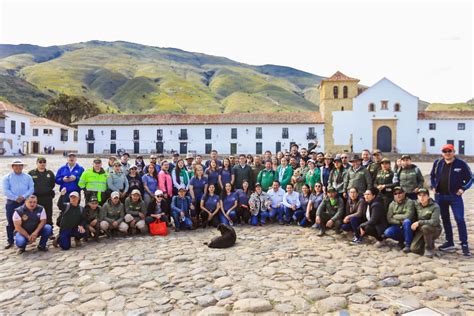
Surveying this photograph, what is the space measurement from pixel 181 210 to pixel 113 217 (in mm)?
1384

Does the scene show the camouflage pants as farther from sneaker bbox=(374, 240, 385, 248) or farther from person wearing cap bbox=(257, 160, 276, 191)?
person wearing cap bbox=(257, 160, 276, 191)

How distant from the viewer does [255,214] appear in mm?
8188

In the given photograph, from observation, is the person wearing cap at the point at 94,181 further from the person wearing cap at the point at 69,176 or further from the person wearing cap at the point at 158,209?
the person wearing cap at the point at 158,209

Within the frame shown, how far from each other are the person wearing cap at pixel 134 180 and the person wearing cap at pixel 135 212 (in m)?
0.34

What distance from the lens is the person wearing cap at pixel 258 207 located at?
26.9ft

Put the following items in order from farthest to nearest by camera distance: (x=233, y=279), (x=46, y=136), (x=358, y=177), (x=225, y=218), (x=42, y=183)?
(x=46, y=136), (x=225, y=218), (x=358, y=177), (x=42, y=183), (x=233, y=279)

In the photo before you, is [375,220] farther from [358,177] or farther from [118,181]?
[118,181]

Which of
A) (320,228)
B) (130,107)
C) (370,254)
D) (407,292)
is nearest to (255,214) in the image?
(320,228)

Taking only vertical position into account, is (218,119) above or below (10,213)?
above

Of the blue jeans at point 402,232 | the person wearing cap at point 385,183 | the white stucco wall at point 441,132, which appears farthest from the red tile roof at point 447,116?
the blue jeans at point 402,232

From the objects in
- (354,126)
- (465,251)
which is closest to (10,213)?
(465,251)

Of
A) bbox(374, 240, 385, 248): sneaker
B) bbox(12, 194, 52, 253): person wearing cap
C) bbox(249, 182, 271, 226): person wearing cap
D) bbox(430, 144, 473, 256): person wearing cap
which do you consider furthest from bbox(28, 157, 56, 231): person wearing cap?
bbox(430, 144, 473, 256): person wearing cap

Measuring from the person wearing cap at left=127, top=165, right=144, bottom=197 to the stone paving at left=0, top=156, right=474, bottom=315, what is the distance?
1434mm

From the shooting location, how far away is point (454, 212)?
5.86 metres
